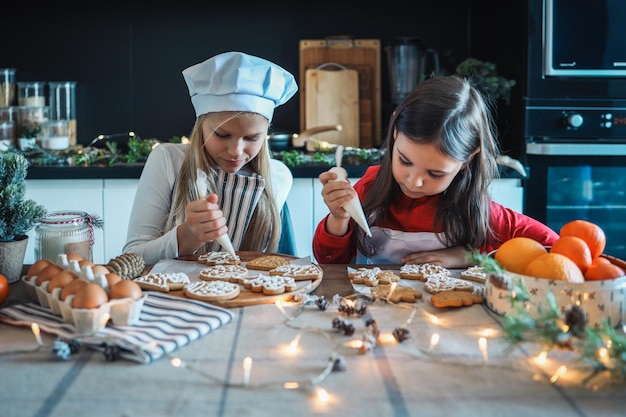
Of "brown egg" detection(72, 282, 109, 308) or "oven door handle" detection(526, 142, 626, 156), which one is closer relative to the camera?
"brown egg" detection(72, 282, 109, 308)

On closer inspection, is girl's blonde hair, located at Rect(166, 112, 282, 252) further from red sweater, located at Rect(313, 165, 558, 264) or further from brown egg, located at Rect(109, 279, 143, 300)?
brown egg, located at Rect(109, 279, 143, 300)

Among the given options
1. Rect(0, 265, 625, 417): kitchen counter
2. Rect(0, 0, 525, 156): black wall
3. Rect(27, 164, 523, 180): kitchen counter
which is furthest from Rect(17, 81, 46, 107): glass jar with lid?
Rect(0, 265, 625, 417): kitchen counter

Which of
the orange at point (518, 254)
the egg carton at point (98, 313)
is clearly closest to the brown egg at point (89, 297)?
the egg carton at point (98, 313)

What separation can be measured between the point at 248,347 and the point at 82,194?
1.81 m

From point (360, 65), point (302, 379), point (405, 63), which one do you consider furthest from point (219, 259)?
point (360, 65)

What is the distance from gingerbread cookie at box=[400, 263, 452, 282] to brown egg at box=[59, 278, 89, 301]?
0.62 metres

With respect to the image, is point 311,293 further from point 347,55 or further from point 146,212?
point 347,55

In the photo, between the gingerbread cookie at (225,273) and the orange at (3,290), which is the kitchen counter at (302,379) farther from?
the gingerbread cookie at (225,273)

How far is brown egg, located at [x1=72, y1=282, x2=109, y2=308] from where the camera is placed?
1.06 m

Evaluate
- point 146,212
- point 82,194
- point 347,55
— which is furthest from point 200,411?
point 347,55

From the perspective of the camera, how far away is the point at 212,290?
4.23 ft

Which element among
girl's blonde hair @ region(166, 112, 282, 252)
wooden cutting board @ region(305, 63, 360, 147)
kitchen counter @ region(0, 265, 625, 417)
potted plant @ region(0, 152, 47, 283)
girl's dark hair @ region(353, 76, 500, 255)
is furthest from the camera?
wooden cutting board @ region(305, 63, 360, 147)

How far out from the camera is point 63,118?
10.6ft

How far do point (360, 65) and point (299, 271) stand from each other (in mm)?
2002
